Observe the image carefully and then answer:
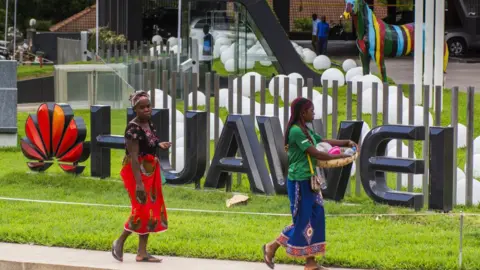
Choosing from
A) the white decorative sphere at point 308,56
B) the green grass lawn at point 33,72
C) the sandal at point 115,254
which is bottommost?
the sandal at point 115,254

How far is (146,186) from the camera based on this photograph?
388 inches

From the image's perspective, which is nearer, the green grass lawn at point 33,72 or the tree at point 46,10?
the green grass lawn at point 33,72

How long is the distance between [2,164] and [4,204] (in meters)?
3.58

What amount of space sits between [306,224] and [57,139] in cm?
576


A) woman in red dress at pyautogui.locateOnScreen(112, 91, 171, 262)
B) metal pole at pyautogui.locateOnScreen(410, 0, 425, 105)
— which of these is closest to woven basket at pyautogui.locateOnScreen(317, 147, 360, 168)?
woman in red dress at pyautogui.locateOnScreen(112, 91, 171, 262)

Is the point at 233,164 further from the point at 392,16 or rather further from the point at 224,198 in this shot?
the point at 392,16

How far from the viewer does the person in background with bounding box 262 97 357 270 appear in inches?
364

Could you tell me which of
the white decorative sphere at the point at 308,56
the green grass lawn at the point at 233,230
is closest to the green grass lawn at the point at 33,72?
the white decorative sphere at the point at 308,56

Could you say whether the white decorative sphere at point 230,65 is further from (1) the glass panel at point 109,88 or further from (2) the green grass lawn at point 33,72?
(2) the green grass lawn at point 33,72

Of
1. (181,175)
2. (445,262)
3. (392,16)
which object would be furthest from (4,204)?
(392,16)

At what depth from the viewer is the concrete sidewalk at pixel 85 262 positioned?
972cm

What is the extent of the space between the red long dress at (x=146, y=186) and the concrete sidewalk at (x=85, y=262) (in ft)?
1.06

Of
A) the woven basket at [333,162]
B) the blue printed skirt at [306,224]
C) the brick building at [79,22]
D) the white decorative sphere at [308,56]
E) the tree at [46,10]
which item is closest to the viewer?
the blue printed skirt at [306,224]

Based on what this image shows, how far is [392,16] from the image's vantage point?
43.5 meters
